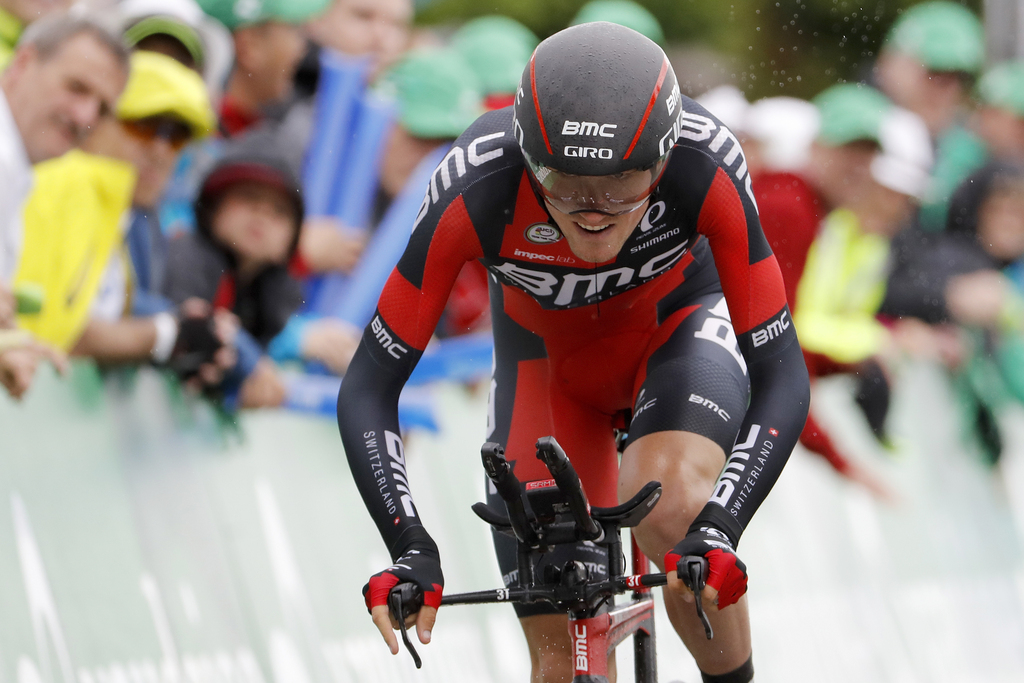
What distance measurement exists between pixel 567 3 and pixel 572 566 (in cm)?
1705

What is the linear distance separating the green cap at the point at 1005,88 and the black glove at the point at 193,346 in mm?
6708

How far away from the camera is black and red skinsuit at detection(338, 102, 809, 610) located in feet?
11.4

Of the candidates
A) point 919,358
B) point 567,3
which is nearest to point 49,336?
point 919,358

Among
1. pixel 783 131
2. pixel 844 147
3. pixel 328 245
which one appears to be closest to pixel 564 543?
pixel 328 245

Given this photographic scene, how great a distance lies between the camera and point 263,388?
5402 millimetres

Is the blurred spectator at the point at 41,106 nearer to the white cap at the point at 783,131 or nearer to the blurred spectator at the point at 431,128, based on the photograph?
the blurred spectator at the point at 431,128

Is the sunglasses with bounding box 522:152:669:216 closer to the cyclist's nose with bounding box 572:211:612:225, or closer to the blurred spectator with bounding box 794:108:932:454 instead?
the cyclist's nose with bounding box 572:211:612:225

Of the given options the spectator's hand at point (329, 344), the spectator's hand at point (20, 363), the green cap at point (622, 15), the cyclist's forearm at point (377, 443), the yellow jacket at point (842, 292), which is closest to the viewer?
the cyclist's forearm at point (377, 443)

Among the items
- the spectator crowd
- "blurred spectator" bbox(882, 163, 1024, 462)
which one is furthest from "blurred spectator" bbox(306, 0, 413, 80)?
"blurred spectator" bbox(882, 163, 1024, 462)

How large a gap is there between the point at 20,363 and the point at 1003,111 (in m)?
7.54

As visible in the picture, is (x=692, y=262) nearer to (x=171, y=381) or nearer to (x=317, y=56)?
(x=171, y=381)

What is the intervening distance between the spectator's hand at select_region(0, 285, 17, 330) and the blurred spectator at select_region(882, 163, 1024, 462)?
231 inches

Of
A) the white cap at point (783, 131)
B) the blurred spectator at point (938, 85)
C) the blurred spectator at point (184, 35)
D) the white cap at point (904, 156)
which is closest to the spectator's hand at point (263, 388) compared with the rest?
the blurred spectator at point (184, 35)

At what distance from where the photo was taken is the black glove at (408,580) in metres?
3.12
